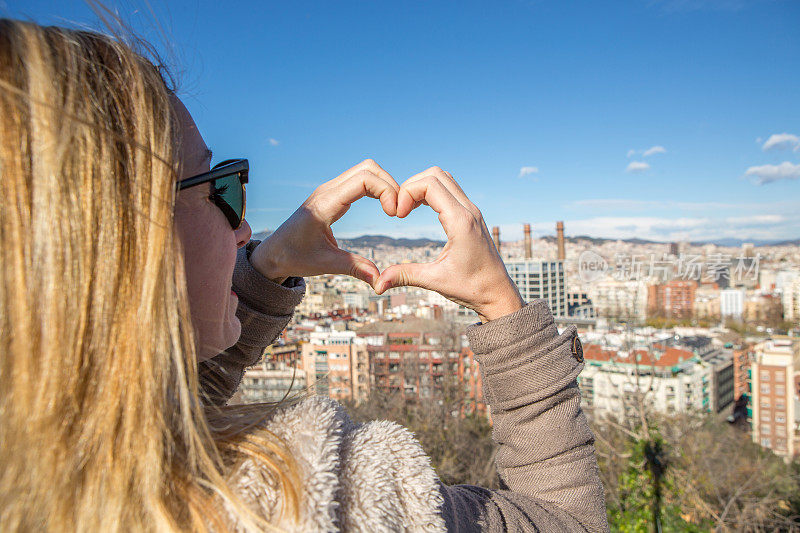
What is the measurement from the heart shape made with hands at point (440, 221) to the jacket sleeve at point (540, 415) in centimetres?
6

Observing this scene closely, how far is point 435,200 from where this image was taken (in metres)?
0.75

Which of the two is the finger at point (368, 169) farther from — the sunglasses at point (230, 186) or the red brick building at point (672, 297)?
the red brick building at point (672, 297)

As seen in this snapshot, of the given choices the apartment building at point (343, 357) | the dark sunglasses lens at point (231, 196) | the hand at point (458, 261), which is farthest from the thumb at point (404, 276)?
the apartment building at point (343, 357)

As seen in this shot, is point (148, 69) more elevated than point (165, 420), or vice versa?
point (148, 69)

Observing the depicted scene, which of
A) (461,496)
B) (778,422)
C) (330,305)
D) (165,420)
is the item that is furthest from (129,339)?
(330,305)

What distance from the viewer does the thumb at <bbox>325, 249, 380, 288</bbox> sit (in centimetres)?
83

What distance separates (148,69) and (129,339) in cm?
27

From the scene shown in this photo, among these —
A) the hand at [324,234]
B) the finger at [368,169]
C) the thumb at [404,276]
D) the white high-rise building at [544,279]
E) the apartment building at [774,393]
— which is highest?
the finger at [368,169]

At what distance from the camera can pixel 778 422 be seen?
658 inches

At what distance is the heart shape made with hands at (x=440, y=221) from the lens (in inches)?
29.5

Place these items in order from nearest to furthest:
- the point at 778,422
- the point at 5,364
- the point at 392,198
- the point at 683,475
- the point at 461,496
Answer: the point at 5,364 → the point at 461,496 → the point at 392,198 → the point at 683,475 → the point at 778,422

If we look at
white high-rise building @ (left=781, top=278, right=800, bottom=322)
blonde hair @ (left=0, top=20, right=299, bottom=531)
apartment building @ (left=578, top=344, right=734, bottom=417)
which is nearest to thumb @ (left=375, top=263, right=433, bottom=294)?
blonde hair @ (left=0, top=20, right=299, bottom=531)

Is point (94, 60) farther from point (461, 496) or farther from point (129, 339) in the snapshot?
point (461, 496)

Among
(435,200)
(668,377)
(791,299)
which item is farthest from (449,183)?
(791,299)
